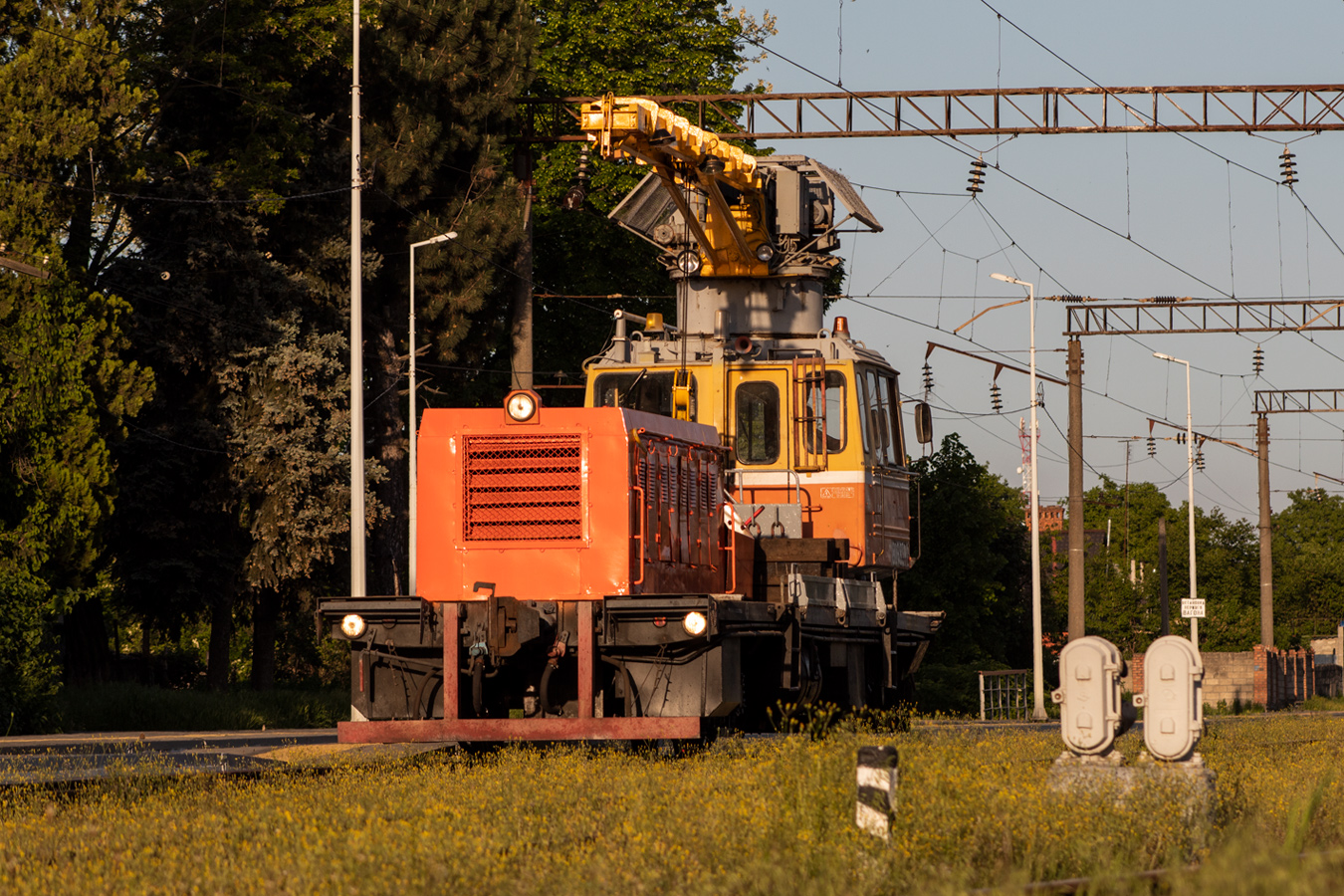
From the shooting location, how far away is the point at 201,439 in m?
31.0

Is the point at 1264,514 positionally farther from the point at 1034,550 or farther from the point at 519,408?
the point at 519,408

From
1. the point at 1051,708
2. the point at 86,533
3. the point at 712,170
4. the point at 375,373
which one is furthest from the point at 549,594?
the point at 1051,708

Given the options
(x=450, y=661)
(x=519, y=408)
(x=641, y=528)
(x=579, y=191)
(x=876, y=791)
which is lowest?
(x=876, y=791)

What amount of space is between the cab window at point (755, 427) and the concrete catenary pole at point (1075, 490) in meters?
19.7

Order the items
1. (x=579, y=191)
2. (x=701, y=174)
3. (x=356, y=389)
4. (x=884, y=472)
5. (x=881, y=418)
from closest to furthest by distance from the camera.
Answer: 1. (x=884, y=472)
2. (x=881, y=418)
3. (x=701, y=174)
4. (x=579, y=191)
5. (x=356, y=389)

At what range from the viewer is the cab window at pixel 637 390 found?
1709 centimetres

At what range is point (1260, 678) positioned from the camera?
1980 inches

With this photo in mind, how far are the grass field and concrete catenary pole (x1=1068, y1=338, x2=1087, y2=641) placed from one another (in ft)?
75.6

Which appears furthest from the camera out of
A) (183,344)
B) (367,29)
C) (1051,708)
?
(1051,708)

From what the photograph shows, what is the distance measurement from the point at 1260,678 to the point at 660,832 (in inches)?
1807

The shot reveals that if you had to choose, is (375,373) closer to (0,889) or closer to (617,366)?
(617,366)

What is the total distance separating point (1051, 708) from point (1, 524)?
85.9 ft

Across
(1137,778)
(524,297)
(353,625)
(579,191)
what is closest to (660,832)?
(1137,778)

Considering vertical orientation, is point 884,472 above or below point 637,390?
below
